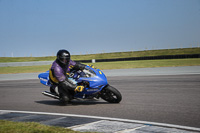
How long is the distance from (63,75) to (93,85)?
0.92 m

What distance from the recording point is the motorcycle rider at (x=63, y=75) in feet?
23.8

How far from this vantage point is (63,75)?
7293mm

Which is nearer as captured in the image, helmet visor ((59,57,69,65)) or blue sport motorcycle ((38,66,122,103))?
blue sport motorcycle ((38,66,122,103))

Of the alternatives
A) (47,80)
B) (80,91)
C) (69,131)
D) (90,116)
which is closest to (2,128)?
(69,131)

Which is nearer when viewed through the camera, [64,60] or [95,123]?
[95,123]

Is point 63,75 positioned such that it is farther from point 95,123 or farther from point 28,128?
point 28,128

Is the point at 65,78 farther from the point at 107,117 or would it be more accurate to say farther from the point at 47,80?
the point at 107,117

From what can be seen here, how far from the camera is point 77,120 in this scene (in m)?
5.48

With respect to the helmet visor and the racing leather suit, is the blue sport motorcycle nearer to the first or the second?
the racing leather suit

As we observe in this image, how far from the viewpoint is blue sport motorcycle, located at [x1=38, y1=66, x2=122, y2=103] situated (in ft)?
23.1

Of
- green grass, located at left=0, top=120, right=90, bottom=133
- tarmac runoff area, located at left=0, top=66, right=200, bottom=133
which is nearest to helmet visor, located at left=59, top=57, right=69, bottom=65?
tarmac runoff area, located at left=0, top=66, right=200, bottom=133

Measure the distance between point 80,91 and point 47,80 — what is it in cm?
134

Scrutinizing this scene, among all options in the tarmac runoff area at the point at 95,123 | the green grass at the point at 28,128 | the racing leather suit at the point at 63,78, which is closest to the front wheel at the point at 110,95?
the racing leather suit at the point at 63,78

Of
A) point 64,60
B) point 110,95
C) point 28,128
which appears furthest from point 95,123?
point 64,60
